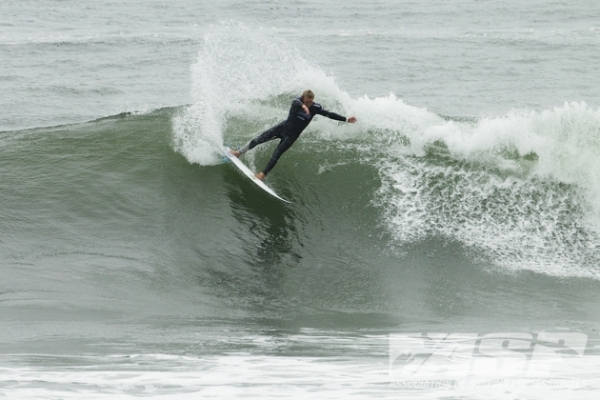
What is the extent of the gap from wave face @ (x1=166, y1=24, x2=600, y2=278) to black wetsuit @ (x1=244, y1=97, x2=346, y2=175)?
2.00 ft

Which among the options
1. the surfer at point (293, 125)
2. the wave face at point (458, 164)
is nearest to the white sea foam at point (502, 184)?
the wave face at point (458, 164)

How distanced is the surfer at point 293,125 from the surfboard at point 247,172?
0.26 feet

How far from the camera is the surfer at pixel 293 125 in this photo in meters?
12.4

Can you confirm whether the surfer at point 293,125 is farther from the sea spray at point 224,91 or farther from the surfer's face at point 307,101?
the sea spray at point 224,91

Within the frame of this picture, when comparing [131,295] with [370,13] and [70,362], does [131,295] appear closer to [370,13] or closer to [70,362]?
[70,362]

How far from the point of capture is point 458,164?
44.2 feet

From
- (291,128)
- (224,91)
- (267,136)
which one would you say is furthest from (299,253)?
(224,91)

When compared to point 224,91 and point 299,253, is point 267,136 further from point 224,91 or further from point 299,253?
point 224,91

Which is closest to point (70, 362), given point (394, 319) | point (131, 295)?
point (131, 295)

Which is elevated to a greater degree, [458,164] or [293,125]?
[293,125]

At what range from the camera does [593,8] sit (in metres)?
35.9

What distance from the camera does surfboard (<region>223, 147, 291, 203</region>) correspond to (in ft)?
40.8

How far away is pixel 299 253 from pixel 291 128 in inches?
85.5

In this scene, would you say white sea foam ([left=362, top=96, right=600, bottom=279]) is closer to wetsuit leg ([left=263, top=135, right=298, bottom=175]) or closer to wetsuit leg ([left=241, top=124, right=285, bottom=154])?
wetsuit leg ([left=263, top=135, right=298, bottom=175])
